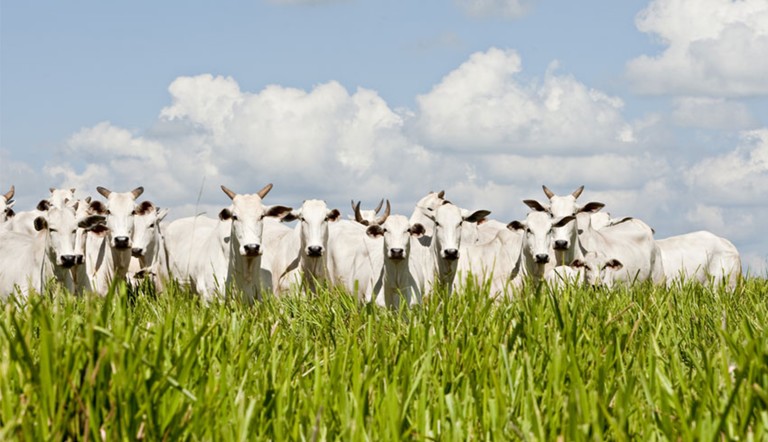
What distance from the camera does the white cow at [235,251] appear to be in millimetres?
12203

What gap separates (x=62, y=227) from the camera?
39.4 feet

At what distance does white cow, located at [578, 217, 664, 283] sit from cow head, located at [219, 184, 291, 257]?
5.15 m

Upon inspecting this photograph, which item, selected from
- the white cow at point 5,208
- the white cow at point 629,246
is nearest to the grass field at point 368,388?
the white cow at point 629,246

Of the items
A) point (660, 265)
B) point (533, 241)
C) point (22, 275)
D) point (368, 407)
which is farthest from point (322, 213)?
point (368, 407)

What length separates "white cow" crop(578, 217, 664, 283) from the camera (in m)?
15.9

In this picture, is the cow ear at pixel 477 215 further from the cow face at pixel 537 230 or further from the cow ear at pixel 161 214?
the cow ear at pixel 161 214

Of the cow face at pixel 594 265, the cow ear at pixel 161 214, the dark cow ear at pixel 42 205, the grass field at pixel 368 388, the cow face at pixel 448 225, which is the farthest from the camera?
the dark cow ear at pixel 42 205

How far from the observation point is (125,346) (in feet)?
10.8

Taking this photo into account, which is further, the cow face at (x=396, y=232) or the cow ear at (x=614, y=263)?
the cow ear at (x=614, y=263)

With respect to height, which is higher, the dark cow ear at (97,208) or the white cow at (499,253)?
the dark cow ear at (97,208)

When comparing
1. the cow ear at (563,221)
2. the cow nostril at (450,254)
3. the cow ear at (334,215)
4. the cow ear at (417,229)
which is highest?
the cow ear at (334,215)

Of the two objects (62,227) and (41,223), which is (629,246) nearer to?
(62,227)

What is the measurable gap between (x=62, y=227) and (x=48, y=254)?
1.75 feet

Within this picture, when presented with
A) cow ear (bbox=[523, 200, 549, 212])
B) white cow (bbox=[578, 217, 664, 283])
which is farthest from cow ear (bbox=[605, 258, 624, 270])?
cow ear (bbox=[523, 200, 549, 212])
